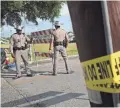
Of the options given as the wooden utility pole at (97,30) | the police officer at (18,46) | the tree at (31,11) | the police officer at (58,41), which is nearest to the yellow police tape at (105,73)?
the wooden utility pole at (97,30)

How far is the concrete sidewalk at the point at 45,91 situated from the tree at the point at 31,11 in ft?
55.5

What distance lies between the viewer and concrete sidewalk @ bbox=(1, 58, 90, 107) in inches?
277

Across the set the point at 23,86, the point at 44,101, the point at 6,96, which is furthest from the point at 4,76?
the point at 44,101

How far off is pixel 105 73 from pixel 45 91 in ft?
22.9

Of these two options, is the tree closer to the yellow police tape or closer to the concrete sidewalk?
the concrete sidewalk

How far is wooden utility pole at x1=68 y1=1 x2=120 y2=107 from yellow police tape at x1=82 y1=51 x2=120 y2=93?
0.02 m

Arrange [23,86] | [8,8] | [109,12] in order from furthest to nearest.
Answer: [8,8], [23,86], [109,12]

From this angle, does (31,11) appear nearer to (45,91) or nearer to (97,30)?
(45,91)

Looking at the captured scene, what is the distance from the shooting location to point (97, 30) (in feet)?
5.28

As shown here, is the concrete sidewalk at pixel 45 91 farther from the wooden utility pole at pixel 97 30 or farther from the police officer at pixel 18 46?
the wooden utility pole at pixel 97 30

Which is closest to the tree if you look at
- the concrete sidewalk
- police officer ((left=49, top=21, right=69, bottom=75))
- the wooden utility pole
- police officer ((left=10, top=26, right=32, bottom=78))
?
police officer ((left=10, top=26, right=32, bottom=78))

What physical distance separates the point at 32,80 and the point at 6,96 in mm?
2444

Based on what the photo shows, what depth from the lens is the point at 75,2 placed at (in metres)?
1.67

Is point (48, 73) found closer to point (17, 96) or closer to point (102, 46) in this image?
point (17, 96)
